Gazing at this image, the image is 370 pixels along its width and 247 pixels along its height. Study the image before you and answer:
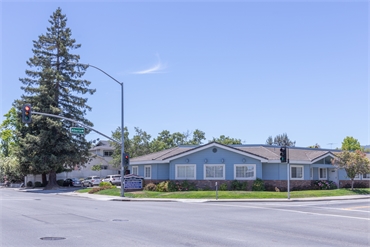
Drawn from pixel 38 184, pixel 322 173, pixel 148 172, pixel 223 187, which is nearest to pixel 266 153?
pixel 223 187

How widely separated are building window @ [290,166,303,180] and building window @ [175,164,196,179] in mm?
9455

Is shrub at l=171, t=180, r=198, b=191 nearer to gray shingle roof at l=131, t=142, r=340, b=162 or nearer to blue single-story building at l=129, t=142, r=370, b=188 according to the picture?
blue single-story building at l=129, t=142, r=370, b=188

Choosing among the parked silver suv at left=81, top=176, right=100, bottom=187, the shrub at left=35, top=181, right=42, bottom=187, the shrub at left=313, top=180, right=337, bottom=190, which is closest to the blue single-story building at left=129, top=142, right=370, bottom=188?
the shrub at left=313, top=180, right=337, bottom=190

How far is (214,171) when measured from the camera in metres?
41.6

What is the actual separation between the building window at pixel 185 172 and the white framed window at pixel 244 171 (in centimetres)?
407

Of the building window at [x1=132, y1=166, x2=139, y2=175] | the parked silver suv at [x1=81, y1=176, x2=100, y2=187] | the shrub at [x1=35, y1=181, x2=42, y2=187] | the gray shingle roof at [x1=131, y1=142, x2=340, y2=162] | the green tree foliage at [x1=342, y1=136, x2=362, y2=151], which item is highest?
the green tree foliage at [x1=342, y1=136, x2=362, y2=151]

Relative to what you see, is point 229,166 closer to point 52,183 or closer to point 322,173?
point 322,173

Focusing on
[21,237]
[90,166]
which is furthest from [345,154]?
[90,166]

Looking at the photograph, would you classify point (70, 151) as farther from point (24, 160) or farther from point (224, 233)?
point (224, 233)

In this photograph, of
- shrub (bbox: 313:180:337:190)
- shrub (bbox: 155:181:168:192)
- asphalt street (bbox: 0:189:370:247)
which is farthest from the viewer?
shrub (bbox: 313:180:337:190)

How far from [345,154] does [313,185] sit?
14.2 ft

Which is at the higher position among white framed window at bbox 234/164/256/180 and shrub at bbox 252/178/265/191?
white framed window at bbox 234/164/256/180

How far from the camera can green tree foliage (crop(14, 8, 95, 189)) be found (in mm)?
56281

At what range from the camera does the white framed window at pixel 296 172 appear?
1666 inches
